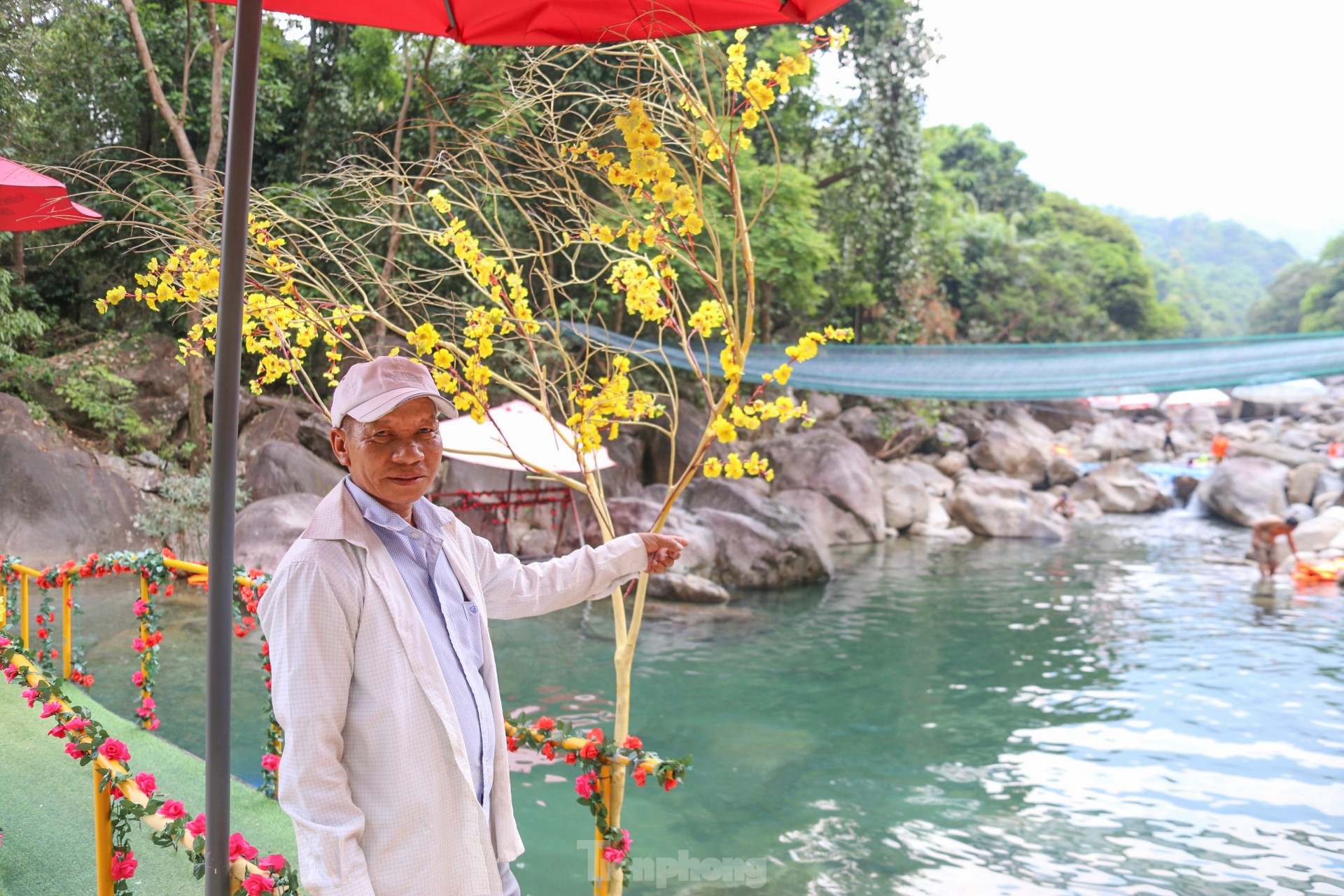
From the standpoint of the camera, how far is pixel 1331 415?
20.3 metres

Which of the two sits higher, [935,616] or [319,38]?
[319,38]

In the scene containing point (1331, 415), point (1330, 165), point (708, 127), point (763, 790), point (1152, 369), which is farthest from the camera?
point (1330, 165)

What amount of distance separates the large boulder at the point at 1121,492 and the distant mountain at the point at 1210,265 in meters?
17.8

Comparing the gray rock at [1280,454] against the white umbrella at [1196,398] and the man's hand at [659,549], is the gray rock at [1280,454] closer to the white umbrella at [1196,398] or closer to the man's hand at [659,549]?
the white umbrella at [1196,398]

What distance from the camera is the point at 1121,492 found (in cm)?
1373

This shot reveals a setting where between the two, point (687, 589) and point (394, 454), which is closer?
point (394, 454)

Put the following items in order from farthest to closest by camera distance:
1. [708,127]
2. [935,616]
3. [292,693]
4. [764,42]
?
1. [764,42]
2. [935,616]
3. [708,127]
4. [292,693]

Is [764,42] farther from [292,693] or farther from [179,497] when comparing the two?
[292,693]

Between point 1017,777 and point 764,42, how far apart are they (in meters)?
8.79

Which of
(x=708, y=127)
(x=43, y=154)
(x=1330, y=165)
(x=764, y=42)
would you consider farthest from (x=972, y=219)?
(x=1330, y=165)

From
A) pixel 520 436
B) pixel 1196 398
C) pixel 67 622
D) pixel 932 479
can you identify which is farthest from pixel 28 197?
pixel 1196 398

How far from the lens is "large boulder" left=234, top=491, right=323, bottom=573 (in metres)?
6.66

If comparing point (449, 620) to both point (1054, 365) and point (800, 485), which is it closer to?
point (1054, 365)

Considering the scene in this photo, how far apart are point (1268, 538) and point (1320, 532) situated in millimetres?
1782
